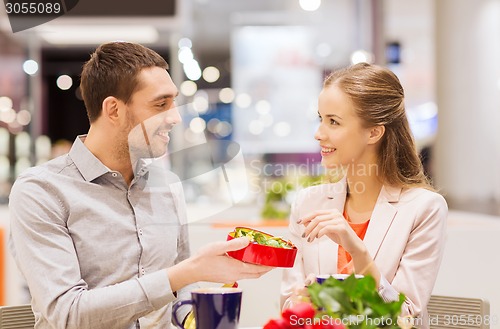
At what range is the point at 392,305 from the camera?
1.01 m

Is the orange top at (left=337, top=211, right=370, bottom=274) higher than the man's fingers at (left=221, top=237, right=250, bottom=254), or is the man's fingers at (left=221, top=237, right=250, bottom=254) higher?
the man's fingers at (left=221, top=237, right=250, bottom=254)

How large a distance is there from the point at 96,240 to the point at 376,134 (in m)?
0.80

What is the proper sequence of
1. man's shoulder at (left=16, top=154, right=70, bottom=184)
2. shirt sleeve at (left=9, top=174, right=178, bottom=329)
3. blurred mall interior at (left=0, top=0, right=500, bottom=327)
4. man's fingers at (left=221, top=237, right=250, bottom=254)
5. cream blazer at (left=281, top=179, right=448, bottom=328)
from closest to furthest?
man's fingers at (left=221, top=237, right=250, bottom=254) < shirt sleeve at (left=9, top=174, right=178, bottom=329) < man's shoulder at (left=16, top=154, right=70, bottom=184) < cream blazer at (left=281, top=179, right=448, bottom=328) < blurred mall interior at (left=0, top=0, right=500, bottom=327)

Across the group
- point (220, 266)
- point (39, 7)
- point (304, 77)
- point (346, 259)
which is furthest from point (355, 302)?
point (304, 77)

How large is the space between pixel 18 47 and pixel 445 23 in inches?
158

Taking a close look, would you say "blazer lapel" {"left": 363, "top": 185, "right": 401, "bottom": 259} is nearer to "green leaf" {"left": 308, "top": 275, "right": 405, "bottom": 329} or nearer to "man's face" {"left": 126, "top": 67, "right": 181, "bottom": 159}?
"man's face" {"left": 126, "top": 67, "right": 181, "bottom": 159}

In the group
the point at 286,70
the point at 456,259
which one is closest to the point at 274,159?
the point at 286,70

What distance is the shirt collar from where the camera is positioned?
65.5 inches

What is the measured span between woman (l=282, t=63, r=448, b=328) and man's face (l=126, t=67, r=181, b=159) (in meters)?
0.39

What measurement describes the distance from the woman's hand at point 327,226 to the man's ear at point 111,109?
552 mm

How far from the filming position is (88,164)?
167 centimetres
